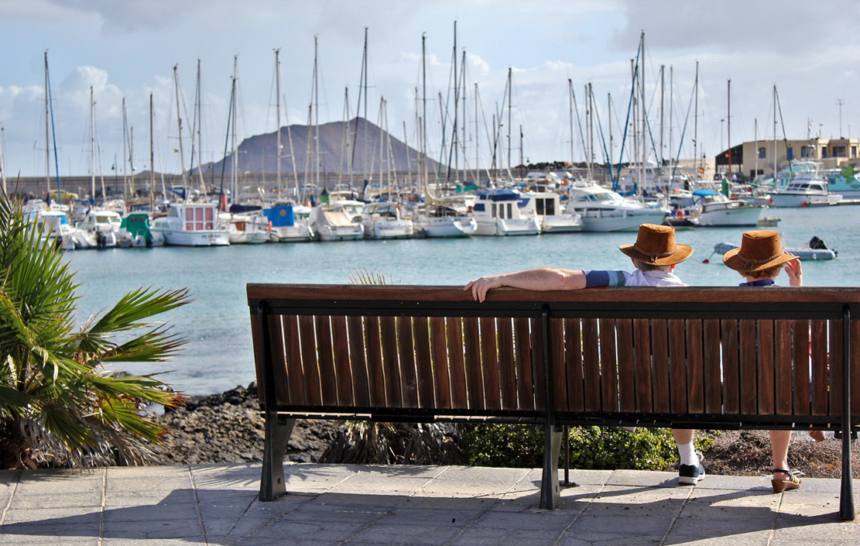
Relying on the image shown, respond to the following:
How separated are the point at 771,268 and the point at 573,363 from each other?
115cm

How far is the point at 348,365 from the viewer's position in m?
4.96

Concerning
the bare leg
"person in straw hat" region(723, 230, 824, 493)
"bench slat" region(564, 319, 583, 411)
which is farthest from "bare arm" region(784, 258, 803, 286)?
"bench slat" region(564, 319, 583, 411)

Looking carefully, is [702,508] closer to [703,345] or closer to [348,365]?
[703,345]

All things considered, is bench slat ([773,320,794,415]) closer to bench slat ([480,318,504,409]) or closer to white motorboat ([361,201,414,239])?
bench slat ([480,318,504,409])

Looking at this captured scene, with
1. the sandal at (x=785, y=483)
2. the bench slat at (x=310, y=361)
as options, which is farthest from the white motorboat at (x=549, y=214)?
the bench slat at (x=310, y=361)

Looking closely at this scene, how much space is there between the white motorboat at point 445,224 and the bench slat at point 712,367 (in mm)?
58598

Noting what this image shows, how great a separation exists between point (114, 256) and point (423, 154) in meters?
27.9

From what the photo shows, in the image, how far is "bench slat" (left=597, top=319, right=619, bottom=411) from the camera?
4551 mm

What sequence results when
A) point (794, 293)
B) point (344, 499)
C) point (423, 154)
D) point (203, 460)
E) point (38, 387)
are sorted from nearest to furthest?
1. point (794, 293)
2. point (344, 499)
3. point (38, 387)
4. point (203, 460)
5. point (423, 154)

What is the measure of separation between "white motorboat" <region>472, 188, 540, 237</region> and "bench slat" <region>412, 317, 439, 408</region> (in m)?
58.8

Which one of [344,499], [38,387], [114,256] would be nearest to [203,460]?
[38,387]

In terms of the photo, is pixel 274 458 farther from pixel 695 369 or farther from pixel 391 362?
pixel 695 369

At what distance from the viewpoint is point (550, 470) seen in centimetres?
470

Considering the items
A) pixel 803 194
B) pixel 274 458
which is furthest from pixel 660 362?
pixel 803 194
